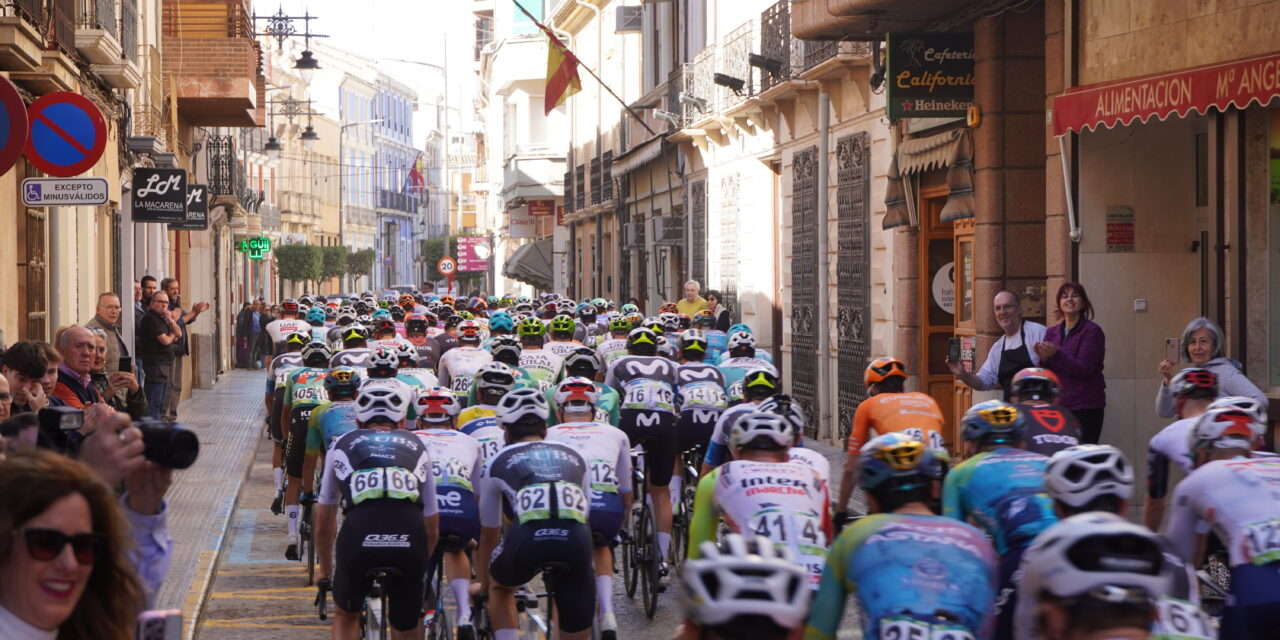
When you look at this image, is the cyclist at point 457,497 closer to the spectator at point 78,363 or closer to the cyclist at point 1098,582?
the spectator at point 78,363

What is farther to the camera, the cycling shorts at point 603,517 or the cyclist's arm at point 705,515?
the cycling shorts at point 603,517

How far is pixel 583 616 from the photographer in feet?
26.1

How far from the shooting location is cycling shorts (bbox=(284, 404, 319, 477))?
1305 centimetres

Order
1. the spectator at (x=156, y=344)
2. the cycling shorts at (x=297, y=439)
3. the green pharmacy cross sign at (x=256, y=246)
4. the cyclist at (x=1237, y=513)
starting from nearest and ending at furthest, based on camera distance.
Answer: the cyclist at (x=1237, y=513) < the cycling shorts at (x=297, y=439) < the spectator at (x=156, y=344) < the green pharmacy cross sign at (x=256, y=246)

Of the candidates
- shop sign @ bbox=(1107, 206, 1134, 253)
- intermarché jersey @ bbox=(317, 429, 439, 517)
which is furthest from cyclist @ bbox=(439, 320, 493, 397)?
intermarché jersey @ bbox=(317, 429, 439, 517)

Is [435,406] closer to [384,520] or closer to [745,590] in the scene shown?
[384,520]

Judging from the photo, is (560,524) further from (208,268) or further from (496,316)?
(208,268)

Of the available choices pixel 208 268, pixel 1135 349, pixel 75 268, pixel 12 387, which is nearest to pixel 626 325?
pixel 1135 349

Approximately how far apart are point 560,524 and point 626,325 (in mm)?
9848

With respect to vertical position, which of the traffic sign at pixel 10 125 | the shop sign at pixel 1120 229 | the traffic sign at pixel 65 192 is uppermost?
the traffic sign at pixel 10 125

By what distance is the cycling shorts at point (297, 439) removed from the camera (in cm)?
1305

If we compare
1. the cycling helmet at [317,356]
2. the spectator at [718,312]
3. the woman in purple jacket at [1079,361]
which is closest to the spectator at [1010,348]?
the woman in purple jacket at [1079,361]

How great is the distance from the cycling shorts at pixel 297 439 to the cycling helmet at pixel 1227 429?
25.7ft

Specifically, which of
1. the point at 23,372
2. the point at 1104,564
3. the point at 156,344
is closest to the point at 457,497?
the point at 23,372
